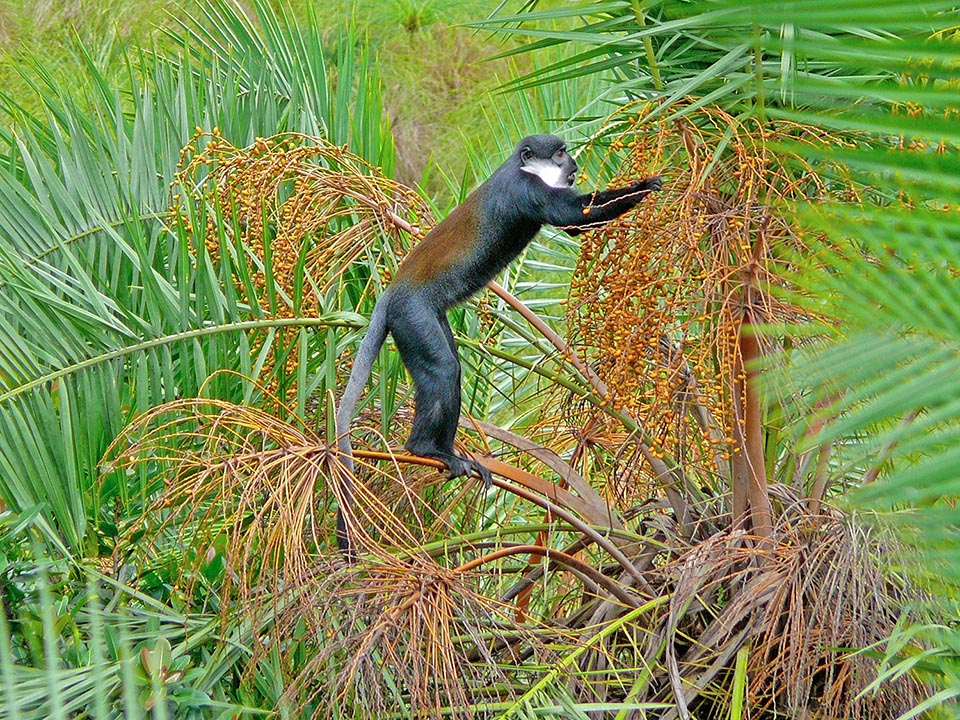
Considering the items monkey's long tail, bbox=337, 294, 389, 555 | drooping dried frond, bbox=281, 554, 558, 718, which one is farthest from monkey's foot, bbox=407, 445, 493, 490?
drooping dried frond, bbox=281, 554, 558, 718

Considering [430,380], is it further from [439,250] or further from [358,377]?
[439,250]

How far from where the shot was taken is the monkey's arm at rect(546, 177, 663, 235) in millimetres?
1860

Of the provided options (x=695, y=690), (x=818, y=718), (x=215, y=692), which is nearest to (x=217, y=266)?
(x=215, y=692)

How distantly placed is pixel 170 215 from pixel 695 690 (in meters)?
1.51

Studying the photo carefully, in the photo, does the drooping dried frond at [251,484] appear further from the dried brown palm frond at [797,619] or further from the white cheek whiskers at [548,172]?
the white cheek whiskers at [548,172]

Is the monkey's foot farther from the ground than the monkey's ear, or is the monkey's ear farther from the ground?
the monkey's ear

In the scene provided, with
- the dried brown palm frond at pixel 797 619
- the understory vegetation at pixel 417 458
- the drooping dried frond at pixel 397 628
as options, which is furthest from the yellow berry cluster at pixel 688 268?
the drooping dried frond at pixel 397 628

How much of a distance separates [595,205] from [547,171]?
0.45 metres

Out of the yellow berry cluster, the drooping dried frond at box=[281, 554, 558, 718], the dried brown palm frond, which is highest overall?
the yellow berry cluster

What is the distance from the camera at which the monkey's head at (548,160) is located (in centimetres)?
243

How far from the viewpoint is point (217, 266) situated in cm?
256

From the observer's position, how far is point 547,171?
2.44 meters

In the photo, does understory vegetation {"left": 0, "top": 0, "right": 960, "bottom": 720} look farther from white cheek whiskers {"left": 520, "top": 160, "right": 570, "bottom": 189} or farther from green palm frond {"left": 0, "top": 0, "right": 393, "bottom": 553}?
white cheek whiskers {"left": 520, "top": 160, "right": 570, "bottom": 189}

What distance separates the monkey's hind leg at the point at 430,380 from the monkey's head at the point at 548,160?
416mm
